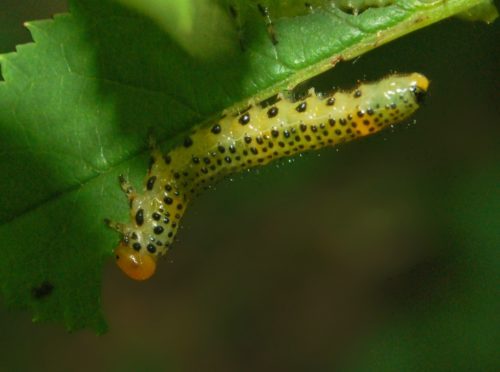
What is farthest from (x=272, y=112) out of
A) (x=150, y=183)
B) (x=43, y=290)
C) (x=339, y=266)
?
(x=339, y=266)

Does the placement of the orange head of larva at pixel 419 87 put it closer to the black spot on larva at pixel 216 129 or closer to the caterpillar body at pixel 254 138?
the caterpillar body at pixel 254 138

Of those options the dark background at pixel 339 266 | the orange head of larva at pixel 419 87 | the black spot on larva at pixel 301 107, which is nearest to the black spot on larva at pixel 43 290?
the black spot on larva at pixel 301 107

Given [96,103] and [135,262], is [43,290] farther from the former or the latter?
[96,103]

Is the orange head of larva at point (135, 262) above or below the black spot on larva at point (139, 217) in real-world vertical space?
below

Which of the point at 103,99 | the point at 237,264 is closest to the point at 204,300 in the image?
the point at 237,264

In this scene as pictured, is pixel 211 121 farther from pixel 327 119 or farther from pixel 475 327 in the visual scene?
pixel 475 327

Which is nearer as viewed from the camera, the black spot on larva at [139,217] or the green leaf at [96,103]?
the green leaf at [96,103]

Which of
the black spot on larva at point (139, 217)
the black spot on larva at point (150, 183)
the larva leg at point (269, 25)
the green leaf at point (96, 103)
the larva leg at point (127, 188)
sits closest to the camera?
the green leaf at point (96, 103)
